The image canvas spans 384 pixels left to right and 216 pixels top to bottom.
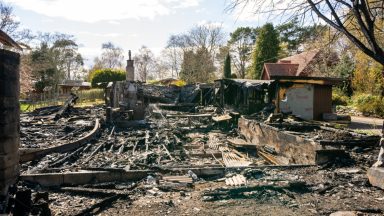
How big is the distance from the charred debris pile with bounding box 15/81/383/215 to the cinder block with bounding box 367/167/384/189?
0.24 m

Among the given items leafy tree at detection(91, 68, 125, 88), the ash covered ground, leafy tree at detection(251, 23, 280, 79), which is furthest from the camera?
leafy tree at detection(91, 68, 125, 88)

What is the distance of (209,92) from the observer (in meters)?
32.2

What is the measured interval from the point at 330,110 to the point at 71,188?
1693 centimetres

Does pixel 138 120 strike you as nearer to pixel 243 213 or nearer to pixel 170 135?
pixel 170 135

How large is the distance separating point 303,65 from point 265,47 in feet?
25.6

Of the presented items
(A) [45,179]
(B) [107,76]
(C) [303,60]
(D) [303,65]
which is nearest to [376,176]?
(A) [45,179]

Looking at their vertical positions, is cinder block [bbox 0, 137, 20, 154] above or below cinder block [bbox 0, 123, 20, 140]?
below

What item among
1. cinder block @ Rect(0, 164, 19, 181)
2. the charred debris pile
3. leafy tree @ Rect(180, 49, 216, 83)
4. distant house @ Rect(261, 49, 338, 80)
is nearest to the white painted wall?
the charred debris pile

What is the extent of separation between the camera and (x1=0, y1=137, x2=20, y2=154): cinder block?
5202 mm

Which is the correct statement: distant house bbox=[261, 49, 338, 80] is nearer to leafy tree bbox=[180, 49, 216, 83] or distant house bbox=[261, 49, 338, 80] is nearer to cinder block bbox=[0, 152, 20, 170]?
leafy tree bbox=[180, 49, 216, 83]

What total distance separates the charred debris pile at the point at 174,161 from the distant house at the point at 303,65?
515 inches

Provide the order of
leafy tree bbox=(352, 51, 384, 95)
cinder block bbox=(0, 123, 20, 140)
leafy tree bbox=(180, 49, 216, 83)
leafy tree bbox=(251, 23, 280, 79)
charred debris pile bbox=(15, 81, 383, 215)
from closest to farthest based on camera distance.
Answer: cinder block bbox=(0, 123, 20, 140)
charred debris pile bbox=(15, 81, 383, 215)
leafy tree bbox=(352, 51, 384, 95)
leafy tree bbox=(251, 23, 280, 79)
leafy tree bbox=(180, 49, 216, 83)

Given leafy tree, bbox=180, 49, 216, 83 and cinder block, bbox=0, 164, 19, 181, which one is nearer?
cinder block, bbox=0, 164, 19, 181

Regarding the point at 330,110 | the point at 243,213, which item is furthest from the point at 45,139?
the point at 330,110
